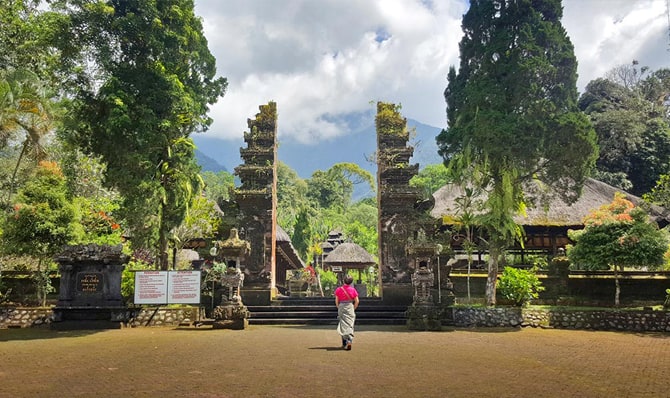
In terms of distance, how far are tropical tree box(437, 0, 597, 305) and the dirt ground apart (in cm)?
511

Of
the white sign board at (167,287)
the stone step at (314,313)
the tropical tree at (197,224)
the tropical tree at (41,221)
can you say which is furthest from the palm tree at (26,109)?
the stone step at (314,313)

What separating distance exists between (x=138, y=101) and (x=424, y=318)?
11.2 metres

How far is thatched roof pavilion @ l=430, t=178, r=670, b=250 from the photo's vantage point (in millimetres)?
24062

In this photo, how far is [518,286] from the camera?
51.5ft

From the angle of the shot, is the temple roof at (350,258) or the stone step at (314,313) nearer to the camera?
the stone step at (314,313)

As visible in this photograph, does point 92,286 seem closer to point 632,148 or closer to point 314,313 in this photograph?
point 314,313

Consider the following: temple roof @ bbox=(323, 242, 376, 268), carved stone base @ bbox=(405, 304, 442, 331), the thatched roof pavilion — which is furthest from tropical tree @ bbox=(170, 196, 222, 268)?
the thatched roof pavilion

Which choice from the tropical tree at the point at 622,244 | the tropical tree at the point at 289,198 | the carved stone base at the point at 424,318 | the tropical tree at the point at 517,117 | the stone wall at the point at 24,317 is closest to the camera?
the carved stone base at the point at 424,318

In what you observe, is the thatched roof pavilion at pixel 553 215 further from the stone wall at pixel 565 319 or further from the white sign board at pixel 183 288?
the white sign board at pixel 183 288

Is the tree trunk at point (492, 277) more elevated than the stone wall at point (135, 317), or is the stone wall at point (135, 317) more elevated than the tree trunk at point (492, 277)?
the tree trunk at point (492, 277)

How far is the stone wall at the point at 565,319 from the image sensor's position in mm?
14484

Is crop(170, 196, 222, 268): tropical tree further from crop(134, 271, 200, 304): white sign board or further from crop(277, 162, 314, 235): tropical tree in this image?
crop(277, 162, 314, 235): tropical tree

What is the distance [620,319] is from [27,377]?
15.0m

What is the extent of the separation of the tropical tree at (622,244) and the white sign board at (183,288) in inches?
489
